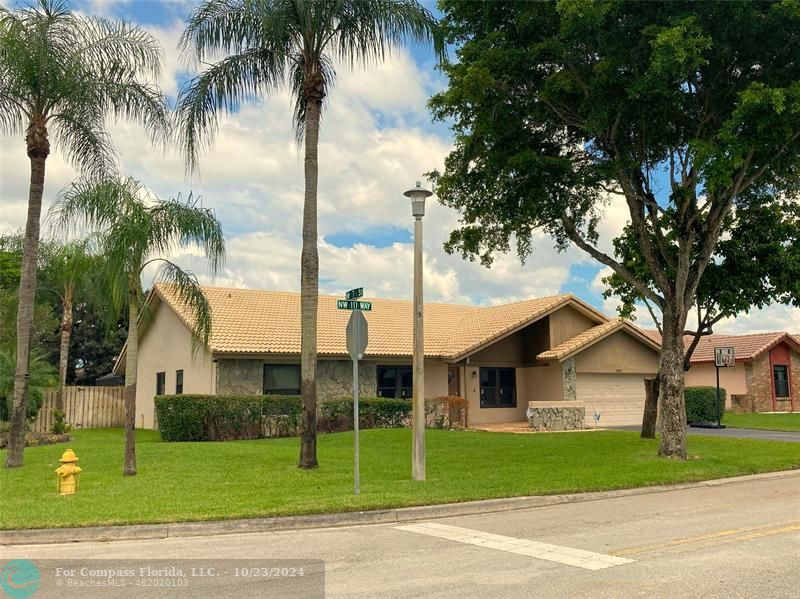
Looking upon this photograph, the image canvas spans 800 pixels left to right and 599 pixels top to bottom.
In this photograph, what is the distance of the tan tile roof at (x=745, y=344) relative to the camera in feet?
135

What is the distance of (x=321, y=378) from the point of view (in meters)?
26.2

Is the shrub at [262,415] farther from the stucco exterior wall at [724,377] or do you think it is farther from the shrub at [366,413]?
the stucco exterior wall at [724,377]

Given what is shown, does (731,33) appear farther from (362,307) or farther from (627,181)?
(362,307)

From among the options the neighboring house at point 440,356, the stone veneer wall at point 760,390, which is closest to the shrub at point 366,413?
the neighboring house at point 440,356

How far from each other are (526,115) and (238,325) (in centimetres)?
1359

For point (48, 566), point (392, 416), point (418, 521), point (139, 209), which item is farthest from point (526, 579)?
point (392, 416)

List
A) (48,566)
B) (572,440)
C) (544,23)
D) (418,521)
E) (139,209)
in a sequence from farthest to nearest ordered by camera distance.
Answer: (572,440) → (544,23) → (139,209) → (418,521) → (48,566)

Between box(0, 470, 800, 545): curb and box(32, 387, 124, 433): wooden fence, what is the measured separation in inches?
922

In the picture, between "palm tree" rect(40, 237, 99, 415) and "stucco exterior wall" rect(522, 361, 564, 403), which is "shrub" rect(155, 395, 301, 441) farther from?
"stucco exterior wall" rect(522, 361, 564, 403)

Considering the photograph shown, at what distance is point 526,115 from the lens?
16578mm

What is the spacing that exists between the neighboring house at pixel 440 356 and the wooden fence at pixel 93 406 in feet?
3.80

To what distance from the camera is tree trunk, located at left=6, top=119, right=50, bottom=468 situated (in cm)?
1562

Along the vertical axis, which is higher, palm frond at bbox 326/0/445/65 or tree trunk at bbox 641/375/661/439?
palm frond at bbox 326/0/445/65

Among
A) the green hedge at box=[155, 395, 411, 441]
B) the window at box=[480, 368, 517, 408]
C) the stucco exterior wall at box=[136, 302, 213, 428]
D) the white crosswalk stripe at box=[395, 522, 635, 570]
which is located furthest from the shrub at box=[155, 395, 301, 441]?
the white crosswalk stripe at box=[395, 522, 635, 570]
